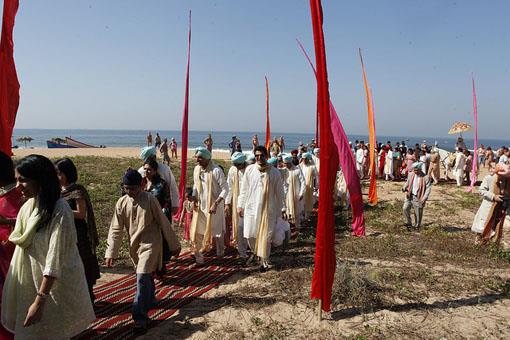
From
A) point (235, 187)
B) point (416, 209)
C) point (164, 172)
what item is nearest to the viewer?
point (164, 172)

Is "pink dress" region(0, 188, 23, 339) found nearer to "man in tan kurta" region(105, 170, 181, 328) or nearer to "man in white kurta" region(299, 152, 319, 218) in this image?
"man in tan kurta" region(105, 170, 181, 328)

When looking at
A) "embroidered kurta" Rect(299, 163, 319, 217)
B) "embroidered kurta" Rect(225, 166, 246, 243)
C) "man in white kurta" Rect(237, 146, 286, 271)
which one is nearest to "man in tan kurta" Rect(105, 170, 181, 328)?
"man in white kurta" Rect(237, 146, 286, 271)

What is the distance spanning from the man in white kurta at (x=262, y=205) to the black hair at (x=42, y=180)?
3335 millimetres

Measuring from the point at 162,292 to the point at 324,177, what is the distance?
98.1 inches

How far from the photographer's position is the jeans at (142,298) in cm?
344

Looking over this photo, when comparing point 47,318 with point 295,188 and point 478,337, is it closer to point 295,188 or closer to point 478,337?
point 478,337

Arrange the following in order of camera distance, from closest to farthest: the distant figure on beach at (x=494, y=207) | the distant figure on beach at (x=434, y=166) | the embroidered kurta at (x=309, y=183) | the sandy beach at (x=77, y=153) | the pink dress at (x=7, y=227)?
the pink dress at (x=7, y=227) < the distant figure on beach at (x=494, y=207) < the embroidered kurta at (x=309, y=183) < the distant figure on beach at (x=434, y=166) < the sandy beach at (x=77, y=153)

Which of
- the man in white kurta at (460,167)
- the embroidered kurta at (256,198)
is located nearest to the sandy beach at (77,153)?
the man in white kurta at (460,167)

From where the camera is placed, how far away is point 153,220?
3.51 metres

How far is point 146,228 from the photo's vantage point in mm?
3486

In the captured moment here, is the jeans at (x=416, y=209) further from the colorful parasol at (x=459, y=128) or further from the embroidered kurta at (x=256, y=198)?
the colorful parasol at (x=459, y=128)

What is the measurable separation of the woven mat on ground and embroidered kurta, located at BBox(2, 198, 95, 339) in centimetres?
127

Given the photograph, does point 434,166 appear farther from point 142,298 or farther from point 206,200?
point 142,298

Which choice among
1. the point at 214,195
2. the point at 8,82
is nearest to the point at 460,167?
the point at 214,195
